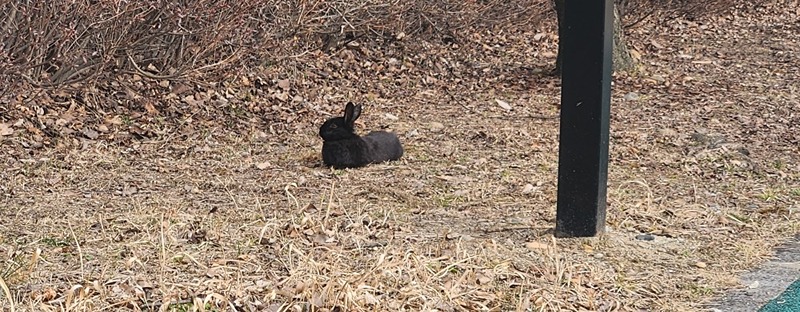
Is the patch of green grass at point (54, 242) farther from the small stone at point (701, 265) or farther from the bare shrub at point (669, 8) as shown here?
the bare shrub at point (669, 8)

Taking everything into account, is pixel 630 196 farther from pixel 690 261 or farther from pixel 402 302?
pixel 402 302

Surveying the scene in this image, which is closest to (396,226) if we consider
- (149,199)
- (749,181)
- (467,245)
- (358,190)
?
(467,245)

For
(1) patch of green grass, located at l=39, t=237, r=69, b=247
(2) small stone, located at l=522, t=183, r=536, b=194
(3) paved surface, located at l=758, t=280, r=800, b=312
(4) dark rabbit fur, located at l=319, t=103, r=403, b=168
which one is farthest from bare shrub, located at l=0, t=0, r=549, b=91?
(3) paved surface, located at l=758, t=280, r=800, b=312

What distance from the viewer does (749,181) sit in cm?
682

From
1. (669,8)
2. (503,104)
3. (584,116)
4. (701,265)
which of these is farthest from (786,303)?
(669,8)

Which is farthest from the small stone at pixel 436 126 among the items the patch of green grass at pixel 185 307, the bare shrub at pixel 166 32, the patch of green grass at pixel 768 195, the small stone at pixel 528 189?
the patch of green grass at pixel 185 307

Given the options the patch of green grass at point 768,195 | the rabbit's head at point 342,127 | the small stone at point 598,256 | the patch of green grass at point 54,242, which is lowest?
the patch of green grass at point 768,195

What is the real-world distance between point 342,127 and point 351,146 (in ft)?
0.84

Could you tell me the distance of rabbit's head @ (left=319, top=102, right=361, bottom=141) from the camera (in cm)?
729

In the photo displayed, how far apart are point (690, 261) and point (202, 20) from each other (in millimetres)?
4798

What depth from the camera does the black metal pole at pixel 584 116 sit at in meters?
5.02

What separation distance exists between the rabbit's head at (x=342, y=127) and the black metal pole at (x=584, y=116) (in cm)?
230

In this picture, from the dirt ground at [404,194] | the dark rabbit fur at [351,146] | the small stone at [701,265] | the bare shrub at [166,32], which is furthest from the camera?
the bare shrub at [166,32]

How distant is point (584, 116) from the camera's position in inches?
201
